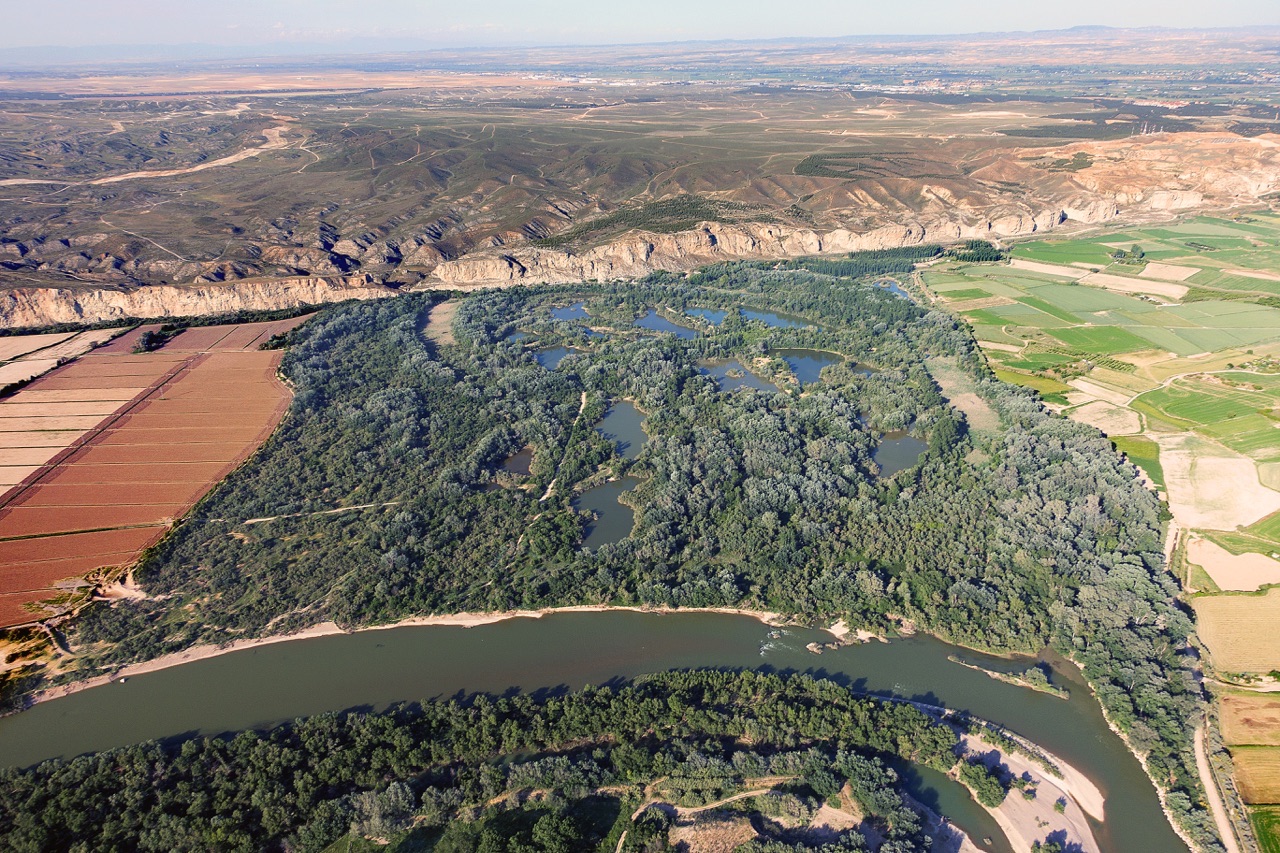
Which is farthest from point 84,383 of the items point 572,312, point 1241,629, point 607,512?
point 1241,629

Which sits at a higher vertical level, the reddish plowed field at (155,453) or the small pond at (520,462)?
the reddish plowed field at (155,453)

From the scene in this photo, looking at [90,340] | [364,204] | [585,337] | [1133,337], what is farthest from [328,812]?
[364,204]

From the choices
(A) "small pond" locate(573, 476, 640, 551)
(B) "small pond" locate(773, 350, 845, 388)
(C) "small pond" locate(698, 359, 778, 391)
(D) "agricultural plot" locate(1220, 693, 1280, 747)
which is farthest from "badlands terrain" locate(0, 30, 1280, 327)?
(D) "agricultural plot" locate(1220, 693, 1280, 747)

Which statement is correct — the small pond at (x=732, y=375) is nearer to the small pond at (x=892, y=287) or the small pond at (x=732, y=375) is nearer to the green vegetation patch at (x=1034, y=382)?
the green vegetation patch at (x=1034, y=382)

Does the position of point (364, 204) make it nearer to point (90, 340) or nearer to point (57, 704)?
point (90, 340)

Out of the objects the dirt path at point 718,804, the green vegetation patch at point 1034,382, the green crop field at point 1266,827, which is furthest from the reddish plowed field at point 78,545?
the green vegetation patch at point 1034,382

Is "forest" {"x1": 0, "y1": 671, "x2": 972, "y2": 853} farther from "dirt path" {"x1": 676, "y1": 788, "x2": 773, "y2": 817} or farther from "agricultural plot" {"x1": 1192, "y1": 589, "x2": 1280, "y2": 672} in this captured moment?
"agricultural plot" {"x1": 1192, "y1": 589, "x2": 1280, "y2": 672}
